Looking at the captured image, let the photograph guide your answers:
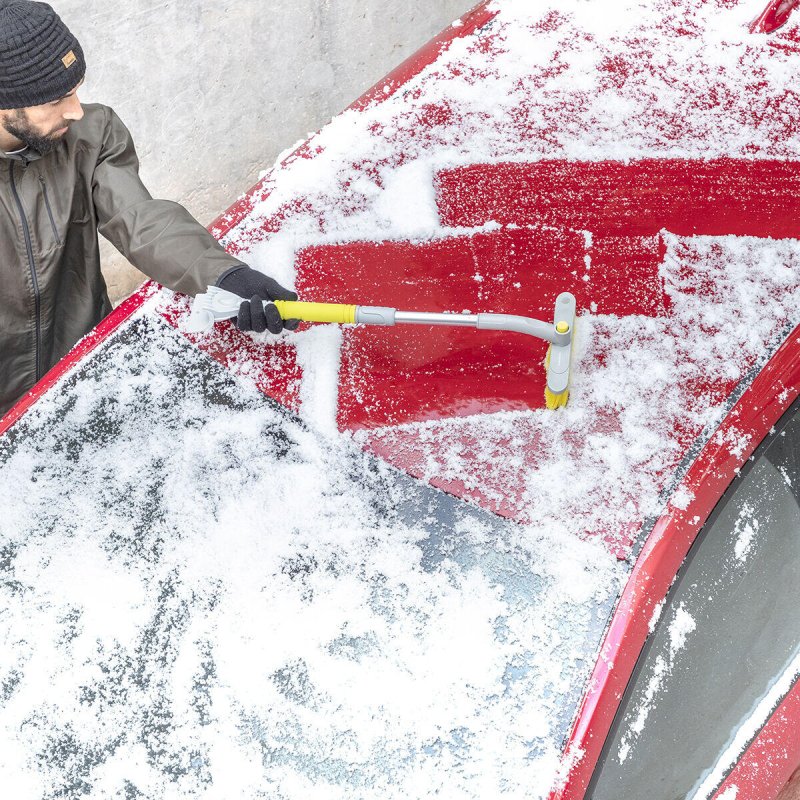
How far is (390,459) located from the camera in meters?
1.88

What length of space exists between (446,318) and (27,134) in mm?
935

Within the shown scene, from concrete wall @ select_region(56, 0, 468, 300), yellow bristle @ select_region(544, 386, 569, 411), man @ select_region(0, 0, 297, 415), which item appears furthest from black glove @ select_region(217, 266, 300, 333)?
concrete wall @ select_region(56, 0, 468, 300)

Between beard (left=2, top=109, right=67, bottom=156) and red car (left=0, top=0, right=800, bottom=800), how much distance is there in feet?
1.17

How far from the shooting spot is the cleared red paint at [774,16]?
2457mm

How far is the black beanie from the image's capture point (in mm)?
1887

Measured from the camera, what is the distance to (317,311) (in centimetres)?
193

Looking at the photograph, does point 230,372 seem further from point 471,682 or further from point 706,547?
point 706,547

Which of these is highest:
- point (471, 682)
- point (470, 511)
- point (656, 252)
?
point (656, 252)

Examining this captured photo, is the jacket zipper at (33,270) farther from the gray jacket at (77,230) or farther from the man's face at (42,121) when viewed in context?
the man's face at (42,121)

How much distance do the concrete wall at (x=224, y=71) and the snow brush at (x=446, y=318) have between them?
1.85 meters

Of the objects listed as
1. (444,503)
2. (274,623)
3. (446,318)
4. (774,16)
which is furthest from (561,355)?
(774,16)

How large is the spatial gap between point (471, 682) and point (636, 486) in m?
0.45

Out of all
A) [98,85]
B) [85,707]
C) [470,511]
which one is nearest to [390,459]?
[470,511]

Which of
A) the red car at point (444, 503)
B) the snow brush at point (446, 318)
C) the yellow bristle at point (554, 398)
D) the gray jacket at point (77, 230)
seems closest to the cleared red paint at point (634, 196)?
the red car at point (444, 503)
